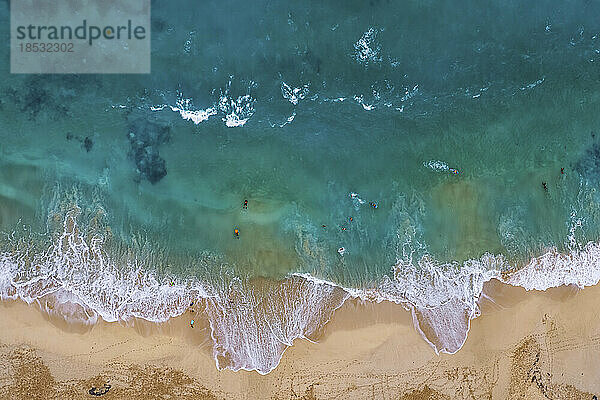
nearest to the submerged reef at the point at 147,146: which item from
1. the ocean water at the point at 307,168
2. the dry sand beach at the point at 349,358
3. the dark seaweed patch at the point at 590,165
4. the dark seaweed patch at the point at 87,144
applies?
the ocean water at the point at 307,168

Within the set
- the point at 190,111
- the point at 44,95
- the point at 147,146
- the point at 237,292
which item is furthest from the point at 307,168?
the point at 44,95

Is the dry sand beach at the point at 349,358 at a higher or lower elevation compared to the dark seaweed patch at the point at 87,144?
lower

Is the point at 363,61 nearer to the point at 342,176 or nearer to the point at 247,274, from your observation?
the point at 342,176

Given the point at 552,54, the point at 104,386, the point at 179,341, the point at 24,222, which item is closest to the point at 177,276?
the point at 179,341

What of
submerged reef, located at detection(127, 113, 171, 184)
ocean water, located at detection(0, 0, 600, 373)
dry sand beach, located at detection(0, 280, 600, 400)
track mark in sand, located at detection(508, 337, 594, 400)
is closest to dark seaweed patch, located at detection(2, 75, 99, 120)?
ocean water, located at detection(0, 0, 600, 373)

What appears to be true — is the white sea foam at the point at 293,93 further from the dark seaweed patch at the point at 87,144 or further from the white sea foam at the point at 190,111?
the dark seaweed patch at the point at 87,144

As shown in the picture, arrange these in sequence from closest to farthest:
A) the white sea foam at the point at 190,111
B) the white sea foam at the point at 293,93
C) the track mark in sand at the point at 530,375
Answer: the track mark in sand at the point at 530,375, the white sea foam at the point at 190,111, the white sea foam at the point at 293,93
